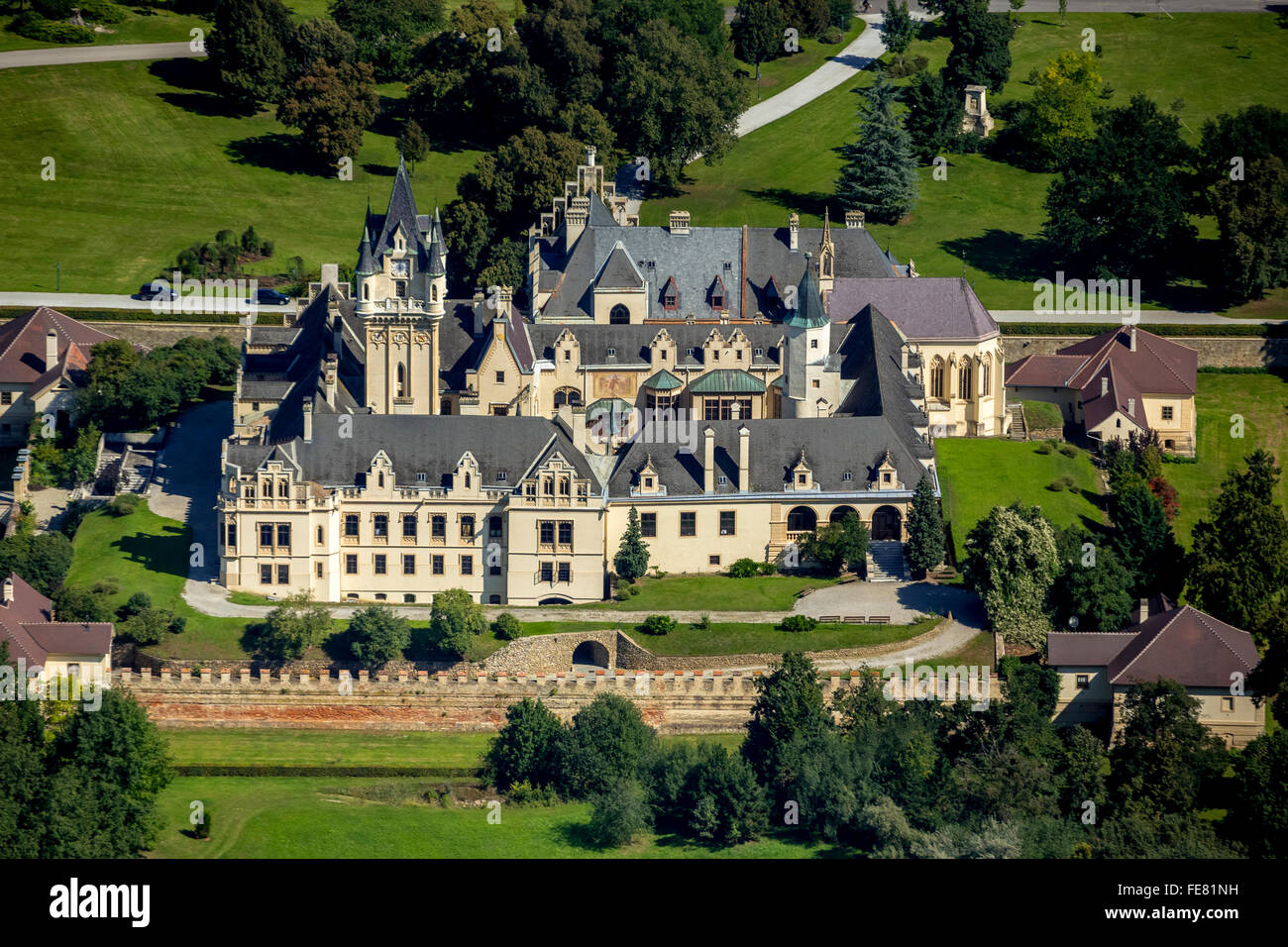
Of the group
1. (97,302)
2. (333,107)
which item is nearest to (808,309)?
(97,302)

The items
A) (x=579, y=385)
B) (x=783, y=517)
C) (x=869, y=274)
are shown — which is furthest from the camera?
(x=869, y=274)

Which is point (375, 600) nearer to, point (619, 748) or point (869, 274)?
point (619, 748)

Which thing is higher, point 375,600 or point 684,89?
point 684,89

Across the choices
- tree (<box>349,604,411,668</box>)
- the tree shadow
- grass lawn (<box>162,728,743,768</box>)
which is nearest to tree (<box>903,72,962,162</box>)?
the tree shadow

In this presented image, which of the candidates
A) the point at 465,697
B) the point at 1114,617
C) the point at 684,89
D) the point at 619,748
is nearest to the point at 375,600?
the point at 465,697

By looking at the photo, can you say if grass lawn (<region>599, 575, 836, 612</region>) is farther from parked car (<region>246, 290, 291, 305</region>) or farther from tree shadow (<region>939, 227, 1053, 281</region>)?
tree shadow (<region>939, 227, 1053, 281</region>)

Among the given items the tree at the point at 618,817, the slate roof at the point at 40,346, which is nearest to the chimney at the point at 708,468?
the tree at the point at 618,817

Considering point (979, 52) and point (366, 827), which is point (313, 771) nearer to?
point (366, 827)
